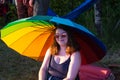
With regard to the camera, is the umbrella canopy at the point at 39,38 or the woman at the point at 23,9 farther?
the woman at the point at 23,9

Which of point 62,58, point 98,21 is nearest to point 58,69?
point 62,58

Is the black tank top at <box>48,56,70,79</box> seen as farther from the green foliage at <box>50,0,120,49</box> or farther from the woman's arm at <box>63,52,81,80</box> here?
the green foliage at <box>50,0,120,49</box>

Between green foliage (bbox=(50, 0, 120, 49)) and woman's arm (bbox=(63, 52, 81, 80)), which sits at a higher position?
woman's arm (bbox=(63, 52, 81, 80))

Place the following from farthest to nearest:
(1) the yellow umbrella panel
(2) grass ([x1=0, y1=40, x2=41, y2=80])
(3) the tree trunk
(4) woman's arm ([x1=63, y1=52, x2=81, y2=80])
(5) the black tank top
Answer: (3) the tree trunk < (2) grass ([x1=0, y1=40, x2=41, y2=80]) < (1) the yellow umbrella panel < (5) the black tank top < (4) woman's arm ([x1=63, y1=52, x2=81, y2=80])

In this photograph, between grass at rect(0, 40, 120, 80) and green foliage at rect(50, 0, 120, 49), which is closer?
grass at rect(0, 40, 120, 80)

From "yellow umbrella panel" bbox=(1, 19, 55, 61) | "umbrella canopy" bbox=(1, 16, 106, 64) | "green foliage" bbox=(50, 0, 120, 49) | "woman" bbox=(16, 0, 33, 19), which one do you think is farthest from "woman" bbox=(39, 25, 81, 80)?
"green foliage" bbox=(50, 0, 120, 49)

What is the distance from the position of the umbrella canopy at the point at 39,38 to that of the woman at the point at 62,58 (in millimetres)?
111

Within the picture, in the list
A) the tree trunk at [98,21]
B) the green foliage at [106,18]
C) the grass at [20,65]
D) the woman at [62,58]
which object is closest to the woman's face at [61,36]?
the woman at [62,58]

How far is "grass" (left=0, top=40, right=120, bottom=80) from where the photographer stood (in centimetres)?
621

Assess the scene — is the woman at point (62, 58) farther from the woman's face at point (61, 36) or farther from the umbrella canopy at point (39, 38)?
the umbrella canopy at point (39, 38)

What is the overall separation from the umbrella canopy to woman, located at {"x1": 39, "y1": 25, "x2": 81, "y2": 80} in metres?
0.11

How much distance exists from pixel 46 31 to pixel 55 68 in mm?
462

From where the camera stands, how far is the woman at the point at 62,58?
13.6ft

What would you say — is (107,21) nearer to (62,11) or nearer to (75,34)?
(62,11)
